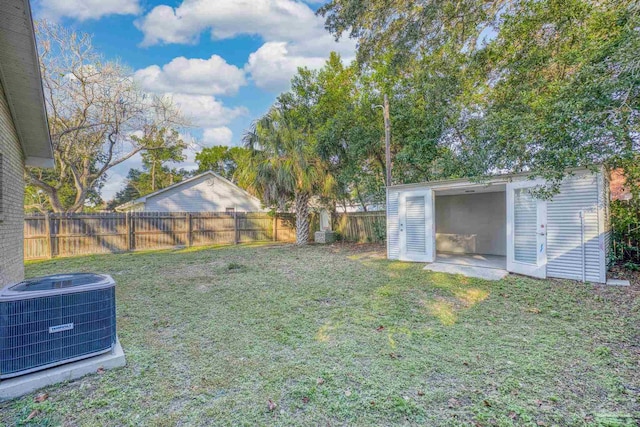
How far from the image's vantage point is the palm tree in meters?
11.2

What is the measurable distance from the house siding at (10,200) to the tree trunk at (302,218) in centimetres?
834

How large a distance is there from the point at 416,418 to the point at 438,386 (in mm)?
473

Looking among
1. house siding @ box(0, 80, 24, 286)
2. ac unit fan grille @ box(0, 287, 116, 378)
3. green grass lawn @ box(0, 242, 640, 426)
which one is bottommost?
green grass lawn @ box(0, 242, 640, 426)

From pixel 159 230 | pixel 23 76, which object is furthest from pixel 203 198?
pixel 23 76

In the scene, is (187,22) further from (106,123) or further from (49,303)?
(49,303)

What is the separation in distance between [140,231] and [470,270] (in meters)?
11.9

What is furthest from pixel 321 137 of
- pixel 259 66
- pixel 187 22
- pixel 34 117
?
pixel 34 117

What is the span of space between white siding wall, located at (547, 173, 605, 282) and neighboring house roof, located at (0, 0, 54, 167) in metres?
8.33

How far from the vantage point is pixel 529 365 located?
266 centimetres

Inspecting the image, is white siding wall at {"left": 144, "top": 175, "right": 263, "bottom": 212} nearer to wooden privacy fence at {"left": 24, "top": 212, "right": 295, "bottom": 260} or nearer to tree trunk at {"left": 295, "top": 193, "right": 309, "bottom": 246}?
wooden privacy fence at {"left": 24, "top": 212, "right": 295, "bottom": 260}

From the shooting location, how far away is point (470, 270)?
261 inches

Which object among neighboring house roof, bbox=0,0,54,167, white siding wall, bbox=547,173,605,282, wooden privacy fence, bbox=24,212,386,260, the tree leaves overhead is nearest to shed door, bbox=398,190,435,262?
white siding wall, bbox=547,173,605,282

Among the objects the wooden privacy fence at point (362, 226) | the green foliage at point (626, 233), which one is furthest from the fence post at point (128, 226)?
the green foliage at point (626, 233)

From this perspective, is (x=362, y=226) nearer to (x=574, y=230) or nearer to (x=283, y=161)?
(x=283, y=161)
